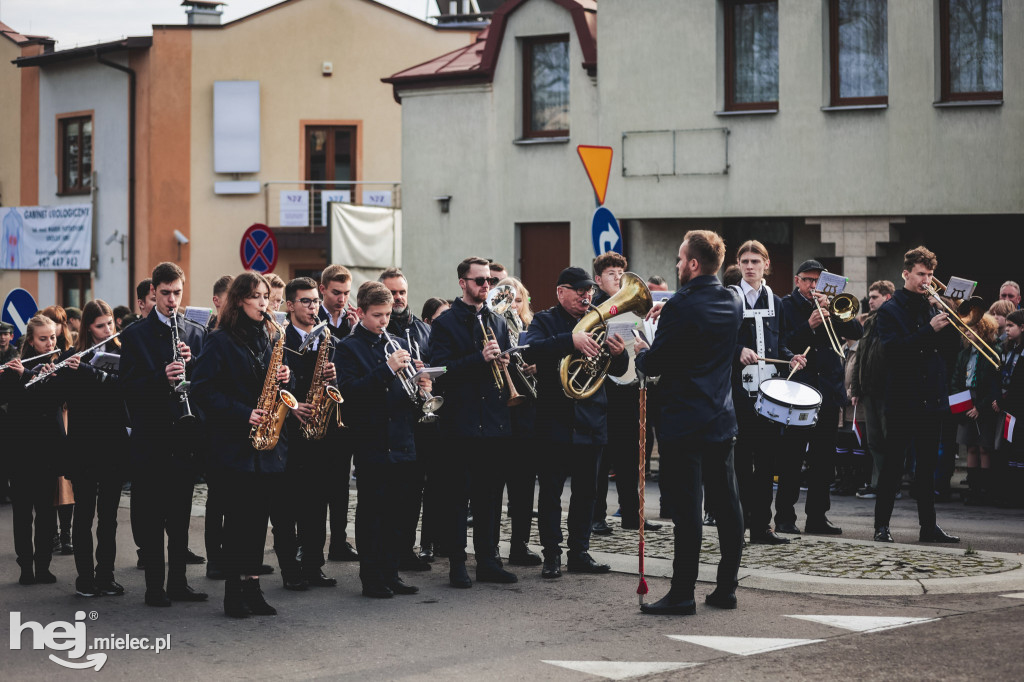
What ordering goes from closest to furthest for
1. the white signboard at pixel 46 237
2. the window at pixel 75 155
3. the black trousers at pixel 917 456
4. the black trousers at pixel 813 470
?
the black trousers at pixel 917 456 → the black trousers at pixel 813 470 → the white signboard at pixel 46 237 → the window at pixel 75 155

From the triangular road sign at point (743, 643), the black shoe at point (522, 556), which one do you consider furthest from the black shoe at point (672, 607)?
the black shoe at point (522, 556)

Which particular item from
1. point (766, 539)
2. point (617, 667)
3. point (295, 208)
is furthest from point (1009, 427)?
point (295, 208)

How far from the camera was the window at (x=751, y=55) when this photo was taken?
21703mm

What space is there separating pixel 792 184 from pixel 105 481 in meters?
14.2

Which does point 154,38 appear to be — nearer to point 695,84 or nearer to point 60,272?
point 60,272

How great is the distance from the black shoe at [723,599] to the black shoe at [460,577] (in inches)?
67.0

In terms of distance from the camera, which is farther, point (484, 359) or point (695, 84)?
A: point (695, 84)

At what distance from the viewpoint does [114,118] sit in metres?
35.1

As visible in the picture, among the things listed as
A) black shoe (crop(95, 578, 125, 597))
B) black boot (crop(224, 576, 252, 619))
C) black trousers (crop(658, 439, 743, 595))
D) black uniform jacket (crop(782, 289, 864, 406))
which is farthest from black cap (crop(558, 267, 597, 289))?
black shoe (crop(95, 578, 125, 597))

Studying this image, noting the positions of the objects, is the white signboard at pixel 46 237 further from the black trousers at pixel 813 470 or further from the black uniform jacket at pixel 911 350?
the black uniform jacket at pixel 911 350

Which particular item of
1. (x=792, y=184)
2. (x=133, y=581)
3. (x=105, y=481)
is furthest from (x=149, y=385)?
(x=792, y=184)

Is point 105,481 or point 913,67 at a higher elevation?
point 913,67

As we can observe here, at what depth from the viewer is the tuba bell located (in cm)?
939

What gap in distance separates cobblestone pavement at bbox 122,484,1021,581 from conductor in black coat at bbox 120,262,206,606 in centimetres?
307
